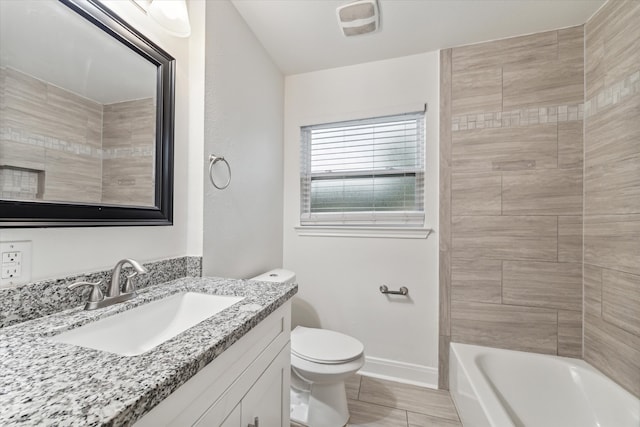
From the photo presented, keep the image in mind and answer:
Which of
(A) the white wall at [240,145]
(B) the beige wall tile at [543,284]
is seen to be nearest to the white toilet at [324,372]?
(A) the white wall at [240,145]

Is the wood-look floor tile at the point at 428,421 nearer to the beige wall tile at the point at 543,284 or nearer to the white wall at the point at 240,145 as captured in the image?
the beige wall tile at the point at 543,284

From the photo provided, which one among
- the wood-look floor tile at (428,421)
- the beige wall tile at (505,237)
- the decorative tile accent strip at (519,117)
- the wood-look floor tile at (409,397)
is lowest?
the wood-look floor tile at (409,397)

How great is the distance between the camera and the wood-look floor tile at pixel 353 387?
5.63ft

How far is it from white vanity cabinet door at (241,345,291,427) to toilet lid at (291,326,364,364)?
367mm

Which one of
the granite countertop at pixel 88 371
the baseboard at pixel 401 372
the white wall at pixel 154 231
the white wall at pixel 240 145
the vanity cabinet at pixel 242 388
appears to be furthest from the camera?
the baseboard at pixel 401 372

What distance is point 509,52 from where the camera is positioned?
1708 mm

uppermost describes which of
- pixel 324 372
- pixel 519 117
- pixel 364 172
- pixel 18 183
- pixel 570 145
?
pixel 519 117

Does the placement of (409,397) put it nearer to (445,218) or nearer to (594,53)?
(445,218)

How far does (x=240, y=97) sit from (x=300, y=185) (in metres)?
0.82

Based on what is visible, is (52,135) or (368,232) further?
(368,232)

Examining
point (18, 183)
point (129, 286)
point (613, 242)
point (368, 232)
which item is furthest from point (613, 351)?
point (18, 183)

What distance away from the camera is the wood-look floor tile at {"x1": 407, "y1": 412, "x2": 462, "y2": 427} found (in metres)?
1.48

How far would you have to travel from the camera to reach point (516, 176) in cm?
168

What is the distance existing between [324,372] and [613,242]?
64.9 inches
